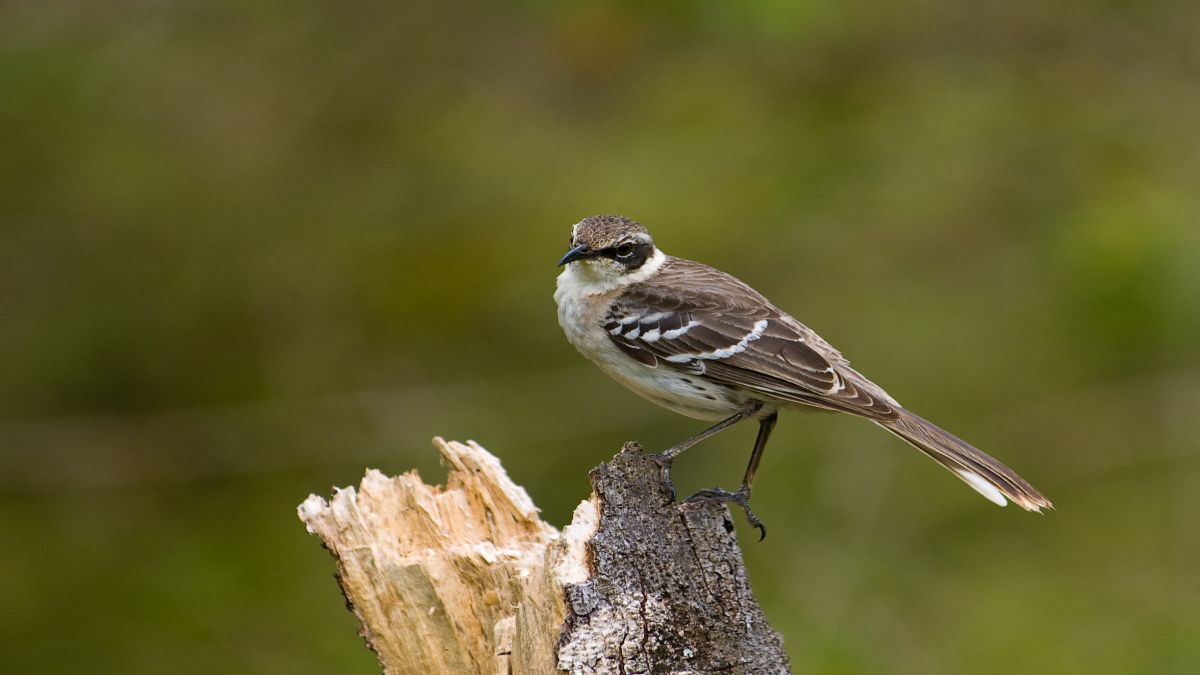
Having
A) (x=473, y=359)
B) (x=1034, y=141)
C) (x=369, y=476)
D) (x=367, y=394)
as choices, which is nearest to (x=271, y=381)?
(x=367, y=394)

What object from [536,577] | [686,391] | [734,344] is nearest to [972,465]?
[734,344]

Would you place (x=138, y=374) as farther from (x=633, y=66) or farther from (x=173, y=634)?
(x=633, y=66)

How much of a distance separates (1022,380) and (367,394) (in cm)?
519

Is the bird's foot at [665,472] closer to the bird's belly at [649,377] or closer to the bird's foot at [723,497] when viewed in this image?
the bird's foot at [723,497]

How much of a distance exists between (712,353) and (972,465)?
4.23ft

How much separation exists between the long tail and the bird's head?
160 centimetres

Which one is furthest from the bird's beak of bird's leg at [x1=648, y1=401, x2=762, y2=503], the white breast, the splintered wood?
the splintered wood

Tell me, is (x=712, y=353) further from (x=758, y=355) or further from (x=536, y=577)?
(x=536, y=577)

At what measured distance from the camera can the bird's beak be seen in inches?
257

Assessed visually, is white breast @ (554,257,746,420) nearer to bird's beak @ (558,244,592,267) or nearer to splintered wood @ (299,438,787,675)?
bird's beak @ (558,244,592,267)

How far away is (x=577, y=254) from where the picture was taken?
6598 mm

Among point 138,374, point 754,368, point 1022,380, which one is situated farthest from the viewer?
point 1022,380

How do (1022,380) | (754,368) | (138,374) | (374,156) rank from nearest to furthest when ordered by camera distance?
(754,368), (138,374), (374,156), (1022,380)

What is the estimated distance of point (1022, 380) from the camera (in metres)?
10.5
